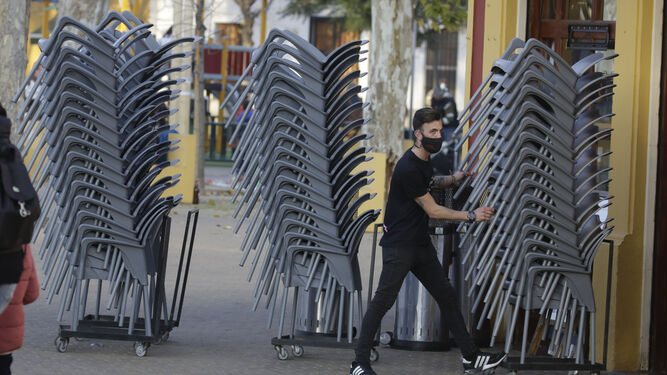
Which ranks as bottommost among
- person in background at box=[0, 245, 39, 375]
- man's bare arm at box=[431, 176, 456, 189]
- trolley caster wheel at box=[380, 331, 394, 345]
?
trolley caster wheel at box=[380, 331, 394, 345]

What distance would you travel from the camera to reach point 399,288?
25.3 ft

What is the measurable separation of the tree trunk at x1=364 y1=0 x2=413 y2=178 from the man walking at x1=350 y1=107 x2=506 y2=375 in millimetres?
11660

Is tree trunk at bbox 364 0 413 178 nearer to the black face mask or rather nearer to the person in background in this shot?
the black face mask

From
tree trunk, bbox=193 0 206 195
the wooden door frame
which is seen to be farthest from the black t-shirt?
tree trunk, bbox=193 0 206 195

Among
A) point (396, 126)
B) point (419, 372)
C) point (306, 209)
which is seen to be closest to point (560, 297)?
point (419, 372)

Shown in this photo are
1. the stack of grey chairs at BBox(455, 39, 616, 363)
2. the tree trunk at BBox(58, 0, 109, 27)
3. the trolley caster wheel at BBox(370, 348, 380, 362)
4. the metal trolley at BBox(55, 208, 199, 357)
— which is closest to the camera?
the stack of grey chairs at BBox(455, 39, 616, 363)

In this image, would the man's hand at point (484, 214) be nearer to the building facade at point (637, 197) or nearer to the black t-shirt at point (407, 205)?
the black t-shirt at point (407, 205)

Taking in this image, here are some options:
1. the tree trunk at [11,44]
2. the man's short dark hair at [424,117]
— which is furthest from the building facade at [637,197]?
the tree trunk at [11,44]

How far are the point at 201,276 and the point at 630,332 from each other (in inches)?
218

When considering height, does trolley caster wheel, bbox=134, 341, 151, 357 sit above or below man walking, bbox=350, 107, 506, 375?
below

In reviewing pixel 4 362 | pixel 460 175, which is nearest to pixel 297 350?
pixel 460 175

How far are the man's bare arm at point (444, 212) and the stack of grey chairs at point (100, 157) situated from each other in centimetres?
191

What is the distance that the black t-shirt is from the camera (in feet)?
24.7

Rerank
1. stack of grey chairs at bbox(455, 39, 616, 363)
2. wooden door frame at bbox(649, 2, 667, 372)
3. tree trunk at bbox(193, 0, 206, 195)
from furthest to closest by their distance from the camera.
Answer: tree trunk at bbox(193, 0, 206, 195) → wooden door frame at bbox(649, 2, 667, 372) → stack of grey chairs at bbox(455, 39, 616, 363)
